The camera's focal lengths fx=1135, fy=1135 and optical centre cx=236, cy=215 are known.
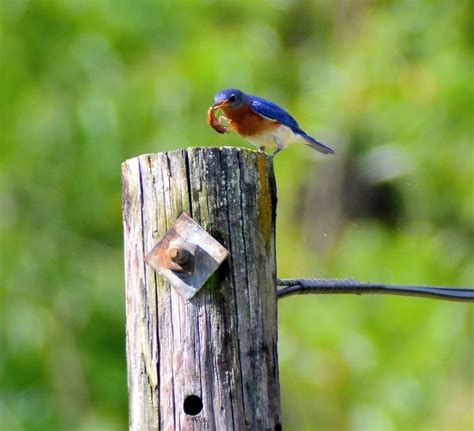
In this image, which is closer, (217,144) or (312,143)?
(312,143)

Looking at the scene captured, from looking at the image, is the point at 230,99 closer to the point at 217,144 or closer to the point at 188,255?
the point at 188,255

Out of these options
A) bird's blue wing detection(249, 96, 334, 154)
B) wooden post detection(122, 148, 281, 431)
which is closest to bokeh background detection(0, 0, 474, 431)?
bird's blue wing detection(249, 96, 334, 154)

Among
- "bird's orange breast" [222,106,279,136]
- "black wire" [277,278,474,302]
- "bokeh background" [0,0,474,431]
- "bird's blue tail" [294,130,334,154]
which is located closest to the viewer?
"black wire" [277,278,474,302]

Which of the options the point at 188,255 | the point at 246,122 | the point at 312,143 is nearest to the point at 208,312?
the point at 188,255

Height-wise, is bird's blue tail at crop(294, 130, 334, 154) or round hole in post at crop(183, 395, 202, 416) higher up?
bird's blue tail at crop(294, 130, 334, 154)

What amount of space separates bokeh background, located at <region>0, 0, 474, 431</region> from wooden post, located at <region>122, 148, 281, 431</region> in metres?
6.58

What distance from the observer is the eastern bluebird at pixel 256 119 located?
5250 millimetres

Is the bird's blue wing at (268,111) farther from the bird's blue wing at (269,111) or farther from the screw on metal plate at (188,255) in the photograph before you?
the screw on metal plate at (188,255)

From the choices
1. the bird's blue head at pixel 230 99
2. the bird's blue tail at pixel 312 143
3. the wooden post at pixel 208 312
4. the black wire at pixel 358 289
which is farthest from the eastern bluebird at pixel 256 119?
the wooden post at pixel 208 312

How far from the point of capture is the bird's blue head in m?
5.16

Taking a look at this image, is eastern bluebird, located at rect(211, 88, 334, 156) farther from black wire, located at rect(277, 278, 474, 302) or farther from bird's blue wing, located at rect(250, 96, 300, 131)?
black wire, located at rect(277, 278, 474, 302)

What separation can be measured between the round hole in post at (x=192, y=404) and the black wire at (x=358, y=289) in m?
0.70

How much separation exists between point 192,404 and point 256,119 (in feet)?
7.36

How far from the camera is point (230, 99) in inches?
205
